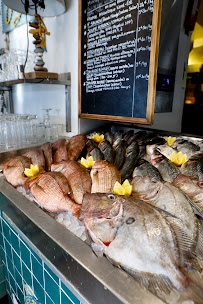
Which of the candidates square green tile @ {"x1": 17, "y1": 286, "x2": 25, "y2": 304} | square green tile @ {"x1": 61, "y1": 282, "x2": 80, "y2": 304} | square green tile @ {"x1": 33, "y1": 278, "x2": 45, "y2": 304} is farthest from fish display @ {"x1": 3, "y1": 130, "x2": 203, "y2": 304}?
square green tile @ {"x1": 17, "y1": 286, "x2": 25, "y2": 304}

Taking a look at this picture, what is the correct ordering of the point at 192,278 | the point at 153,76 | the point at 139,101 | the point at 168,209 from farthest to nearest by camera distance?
the point at 139,101
the point at 153,76
the point at 168,209
the point at 192,278

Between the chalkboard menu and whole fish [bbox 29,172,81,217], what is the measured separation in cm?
106

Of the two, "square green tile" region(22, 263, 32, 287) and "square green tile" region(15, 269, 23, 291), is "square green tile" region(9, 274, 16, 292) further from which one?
"square green tile" region(22, 263, 32, 287)

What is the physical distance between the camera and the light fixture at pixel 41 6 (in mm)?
2254

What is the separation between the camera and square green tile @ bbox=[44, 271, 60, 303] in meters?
1.02

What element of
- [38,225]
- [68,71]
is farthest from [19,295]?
[68,71]

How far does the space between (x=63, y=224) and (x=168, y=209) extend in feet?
1.82

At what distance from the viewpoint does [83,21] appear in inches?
92.2

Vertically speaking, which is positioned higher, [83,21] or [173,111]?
[83,21]

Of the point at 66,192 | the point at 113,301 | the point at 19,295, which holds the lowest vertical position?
the point at 19,295

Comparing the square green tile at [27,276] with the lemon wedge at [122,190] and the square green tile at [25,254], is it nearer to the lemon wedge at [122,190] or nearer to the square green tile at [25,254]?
the square green tile at [25,254]

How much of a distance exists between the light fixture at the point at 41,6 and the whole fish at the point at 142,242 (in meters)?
2.43

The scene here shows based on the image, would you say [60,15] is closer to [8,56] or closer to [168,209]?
[8,56]

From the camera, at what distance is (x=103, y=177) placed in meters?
1.26
